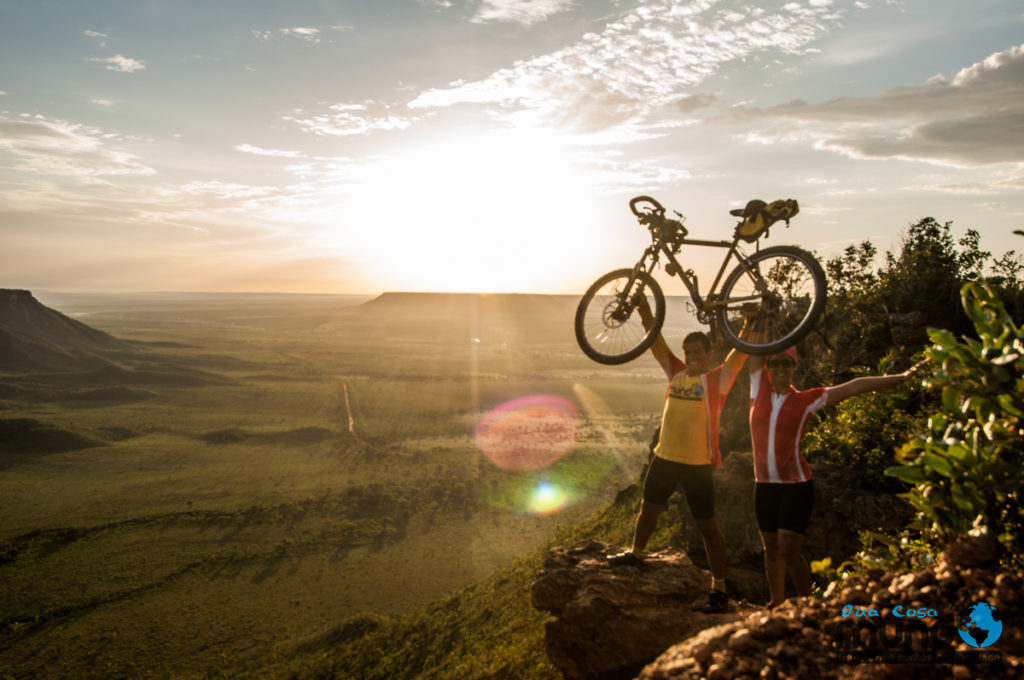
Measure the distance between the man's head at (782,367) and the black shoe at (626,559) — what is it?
2507 millimetres

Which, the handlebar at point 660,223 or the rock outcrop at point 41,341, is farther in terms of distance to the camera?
the rock outcrop at point 41,341

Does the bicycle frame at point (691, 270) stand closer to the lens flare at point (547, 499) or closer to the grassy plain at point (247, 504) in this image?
the grassy plain at point (247, 504)

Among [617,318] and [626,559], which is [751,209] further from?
[626,559]

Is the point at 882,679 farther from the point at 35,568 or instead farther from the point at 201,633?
the point at 35,568

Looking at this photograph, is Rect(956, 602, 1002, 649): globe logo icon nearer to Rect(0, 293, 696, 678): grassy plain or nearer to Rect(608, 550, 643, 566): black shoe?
Rect(608, 550, 643, 566): black shoe

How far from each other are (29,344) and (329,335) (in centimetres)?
6381

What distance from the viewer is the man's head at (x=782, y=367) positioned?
5223 mm

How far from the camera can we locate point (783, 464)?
202 inches

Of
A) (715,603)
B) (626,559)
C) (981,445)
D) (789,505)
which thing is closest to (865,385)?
(789,505)

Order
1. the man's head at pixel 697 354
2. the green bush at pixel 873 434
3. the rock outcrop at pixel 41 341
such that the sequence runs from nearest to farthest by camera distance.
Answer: the man's head at pixel 697 354
the green bush at pixel 873 434
the rock outcrop at pixel 41 341

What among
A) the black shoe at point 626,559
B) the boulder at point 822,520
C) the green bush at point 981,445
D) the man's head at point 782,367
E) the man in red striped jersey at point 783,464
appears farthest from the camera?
the boulder at point 822,520

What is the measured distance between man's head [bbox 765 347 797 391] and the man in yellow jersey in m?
0.28


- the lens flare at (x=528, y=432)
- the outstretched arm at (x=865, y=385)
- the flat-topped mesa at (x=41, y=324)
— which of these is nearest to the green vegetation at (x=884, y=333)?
the outstretched arm at (x=865, y=385)

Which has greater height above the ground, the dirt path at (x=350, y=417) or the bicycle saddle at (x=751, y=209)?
the bicycle saddle at (x=751, y=209)
